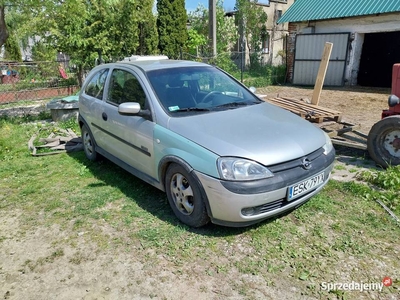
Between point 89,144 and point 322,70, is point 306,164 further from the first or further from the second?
point 322,70

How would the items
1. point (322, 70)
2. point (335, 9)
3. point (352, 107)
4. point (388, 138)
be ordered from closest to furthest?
point (388, 138) → point (322, 70) → point (352, 107) → point (335, 9)

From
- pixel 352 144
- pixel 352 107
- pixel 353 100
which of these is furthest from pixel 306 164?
pixel 353 100

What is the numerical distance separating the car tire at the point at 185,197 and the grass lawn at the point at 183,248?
139mm

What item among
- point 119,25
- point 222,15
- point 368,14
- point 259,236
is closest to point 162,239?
point 259,236

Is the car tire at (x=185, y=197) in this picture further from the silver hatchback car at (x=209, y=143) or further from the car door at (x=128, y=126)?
the car door at (x=128, y=126)

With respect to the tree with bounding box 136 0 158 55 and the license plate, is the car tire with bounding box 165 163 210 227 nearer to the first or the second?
the license plate

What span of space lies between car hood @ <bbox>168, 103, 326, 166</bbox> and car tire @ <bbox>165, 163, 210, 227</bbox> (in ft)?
1.22

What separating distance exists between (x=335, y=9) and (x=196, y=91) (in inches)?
467

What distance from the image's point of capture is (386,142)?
4426 mm

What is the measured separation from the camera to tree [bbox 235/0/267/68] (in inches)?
864

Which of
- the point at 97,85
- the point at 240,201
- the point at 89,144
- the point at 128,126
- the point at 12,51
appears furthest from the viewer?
the point at 12,51

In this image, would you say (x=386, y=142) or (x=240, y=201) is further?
(x=386, y=142)

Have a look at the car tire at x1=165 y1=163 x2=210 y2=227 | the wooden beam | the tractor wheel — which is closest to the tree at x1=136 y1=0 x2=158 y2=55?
the wooden beam

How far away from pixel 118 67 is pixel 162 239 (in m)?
2.43
